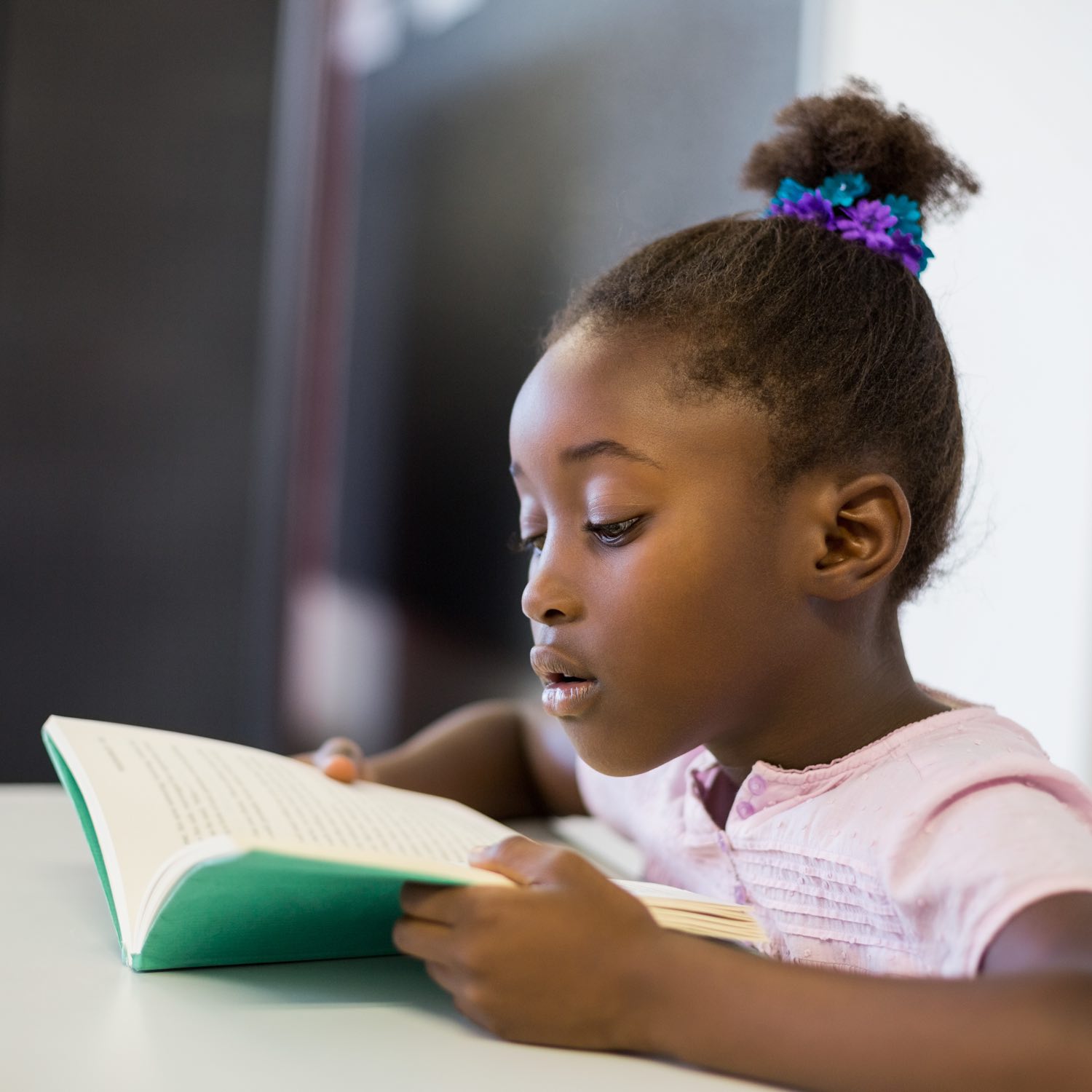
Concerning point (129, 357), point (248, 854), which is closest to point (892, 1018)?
point (248, 854)

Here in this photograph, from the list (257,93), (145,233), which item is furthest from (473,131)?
(145,233)

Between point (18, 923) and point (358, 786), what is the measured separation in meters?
0.27

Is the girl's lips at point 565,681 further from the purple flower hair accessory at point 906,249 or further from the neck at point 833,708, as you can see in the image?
the purple flower hair accessory at point 906,249

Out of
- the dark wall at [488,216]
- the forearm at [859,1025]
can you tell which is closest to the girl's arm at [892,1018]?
the forearm at [859,1025]

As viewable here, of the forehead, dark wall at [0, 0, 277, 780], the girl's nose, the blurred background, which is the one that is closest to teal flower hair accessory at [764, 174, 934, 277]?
the forehead

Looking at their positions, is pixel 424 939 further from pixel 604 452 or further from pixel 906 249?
pixel 906 249

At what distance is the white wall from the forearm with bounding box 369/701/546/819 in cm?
44

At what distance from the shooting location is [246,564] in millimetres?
1929

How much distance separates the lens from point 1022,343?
1306 mm

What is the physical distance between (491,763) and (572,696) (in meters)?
0.40

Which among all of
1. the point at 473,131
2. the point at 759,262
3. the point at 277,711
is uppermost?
the point at 473,131

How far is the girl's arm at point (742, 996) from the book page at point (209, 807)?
0.26 ft

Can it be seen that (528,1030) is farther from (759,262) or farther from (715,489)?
(759,262)

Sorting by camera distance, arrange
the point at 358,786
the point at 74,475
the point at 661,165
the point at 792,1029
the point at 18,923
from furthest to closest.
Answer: the point at 74,475 → the point at 661,165 → the point at 358,786 → the point at 18,923 → the point at 792,1029
